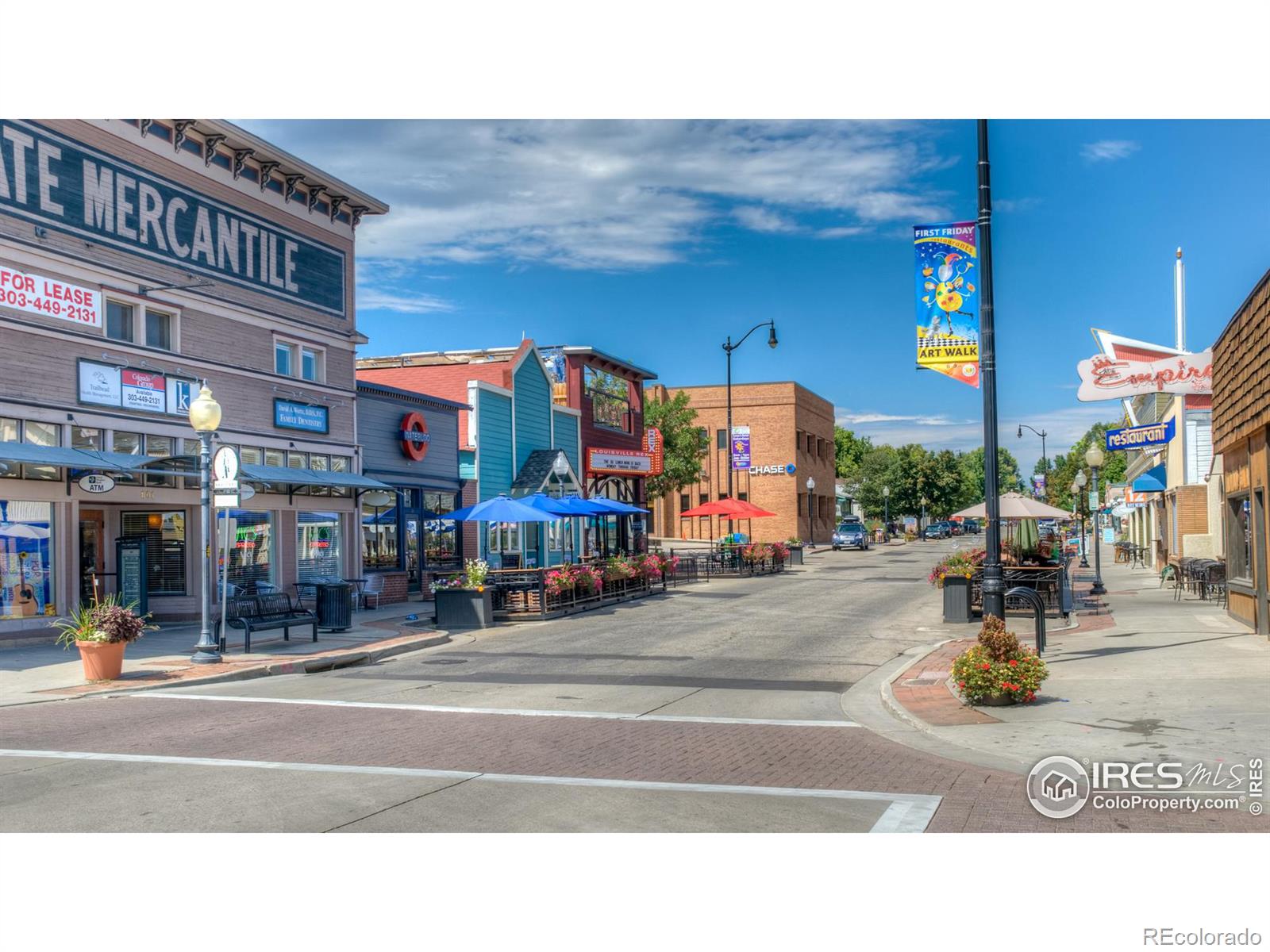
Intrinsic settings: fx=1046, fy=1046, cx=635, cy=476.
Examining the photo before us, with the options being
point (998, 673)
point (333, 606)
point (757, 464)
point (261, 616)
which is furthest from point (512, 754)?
point (757, 464)

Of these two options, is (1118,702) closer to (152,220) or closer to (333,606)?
(333,606)

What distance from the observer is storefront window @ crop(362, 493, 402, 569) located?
27500mm

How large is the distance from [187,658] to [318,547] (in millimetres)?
9409

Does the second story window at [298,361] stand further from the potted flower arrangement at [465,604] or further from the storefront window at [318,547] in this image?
the potted flower arrangement at [465,604]

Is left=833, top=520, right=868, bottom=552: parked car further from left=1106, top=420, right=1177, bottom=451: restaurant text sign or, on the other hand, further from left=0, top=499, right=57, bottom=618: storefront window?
left=0, top=499, right=57, bottom=618: storefront window

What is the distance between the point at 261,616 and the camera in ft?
60.4

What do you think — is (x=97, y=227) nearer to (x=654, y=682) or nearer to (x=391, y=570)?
(x=391, y=570)

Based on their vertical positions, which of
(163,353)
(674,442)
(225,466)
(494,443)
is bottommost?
(225,466)

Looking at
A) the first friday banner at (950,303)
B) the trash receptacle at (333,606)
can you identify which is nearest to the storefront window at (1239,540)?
the first friday banner at (950,303)

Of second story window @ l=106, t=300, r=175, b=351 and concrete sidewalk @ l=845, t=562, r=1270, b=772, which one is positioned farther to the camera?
second story window @ l=106, t=300, r=175, b=351

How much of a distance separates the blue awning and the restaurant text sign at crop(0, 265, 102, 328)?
3304cm

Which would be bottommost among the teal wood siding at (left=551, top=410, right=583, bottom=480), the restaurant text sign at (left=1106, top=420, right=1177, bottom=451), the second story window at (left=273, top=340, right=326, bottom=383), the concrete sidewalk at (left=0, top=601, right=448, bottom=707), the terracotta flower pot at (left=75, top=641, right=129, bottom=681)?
the concrete sidewalk at (left=0, top=601, right=448, bottom=707)

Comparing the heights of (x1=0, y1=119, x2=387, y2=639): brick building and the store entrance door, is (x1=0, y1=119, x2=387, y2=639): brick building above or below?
above

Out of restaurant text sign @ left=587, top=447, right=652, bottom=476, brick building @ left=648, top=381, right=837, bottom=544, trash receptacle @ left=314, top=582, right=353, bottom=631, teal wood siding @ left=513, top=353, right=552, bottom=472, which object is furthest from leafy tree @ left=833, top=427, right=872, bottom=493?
trash receptacle @ left=314, top=582, right=353, bottom=631
